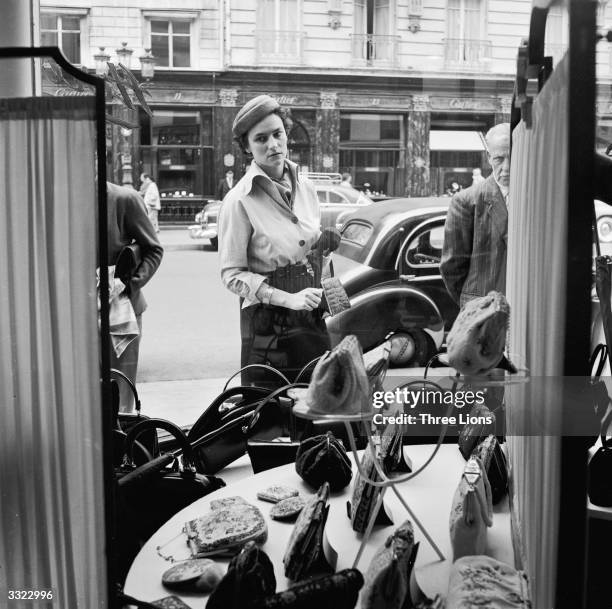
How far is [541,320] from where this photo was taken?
3.17 ft

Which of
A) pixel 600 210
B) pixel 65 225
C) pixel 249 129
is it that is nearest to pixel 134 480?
pixel 65 225

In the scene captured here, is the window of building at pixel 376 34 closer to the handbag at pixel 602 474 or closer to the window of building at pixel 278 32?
the window of building at pixel 278 32

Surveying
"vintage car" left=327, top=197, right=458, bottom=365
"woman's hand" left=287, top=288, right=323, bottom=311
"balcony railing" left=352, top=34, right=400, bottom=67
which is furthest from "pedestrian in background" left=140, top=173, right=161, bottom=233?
"balcony railing" left=352, top=34, right=400, bottom=67

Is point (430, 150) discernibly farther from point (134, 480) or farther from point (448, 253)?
point (134, 480)

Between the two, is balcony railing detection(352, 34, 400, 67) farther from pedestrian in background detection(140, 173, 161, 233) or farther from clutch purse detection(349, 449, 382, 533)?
clutch purse detection(349, 449, 382, 533)

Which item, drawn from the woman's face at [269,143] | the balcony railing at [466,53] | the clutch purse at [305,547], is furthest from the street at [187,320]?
the clutch purse at [305,547]

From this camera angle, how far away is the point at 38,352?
0.98 m

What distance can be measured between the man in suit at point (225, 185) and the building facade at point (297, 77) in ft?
0.08

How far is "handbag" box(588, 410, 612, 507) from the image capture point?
3.63ft

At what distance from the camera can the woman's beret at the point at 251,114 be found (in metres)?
2.28

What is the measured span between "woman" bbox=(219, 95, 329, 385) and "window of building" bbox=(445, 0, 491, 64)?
553 mm

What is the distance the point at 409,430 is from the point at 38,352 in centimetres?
85

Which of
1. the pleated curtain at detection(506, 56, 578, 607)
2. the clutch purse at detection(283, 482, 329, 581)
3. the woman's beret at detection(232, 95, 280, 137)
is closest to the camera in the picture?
the pleated curtain at detection(506, 56, 578, 607)

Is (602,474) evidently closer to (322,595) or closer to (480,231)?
(322,595)
